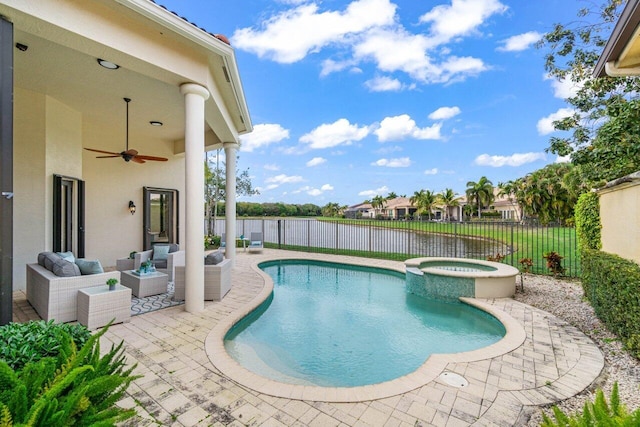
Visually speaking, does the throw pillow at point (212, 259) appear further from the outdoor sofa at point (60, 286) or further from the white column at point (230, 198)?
the white column at point (230, 198)

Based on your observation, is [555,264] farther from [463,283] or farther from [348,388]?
[348,388]

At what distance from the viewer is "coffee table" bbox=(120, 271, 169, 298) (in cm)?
573

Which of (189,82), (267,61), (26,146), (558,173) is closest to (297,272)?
(189,82)

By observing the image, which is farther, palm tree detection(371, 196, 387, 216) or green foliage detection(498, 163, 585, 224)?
palm tree detection(371, 196, 387, 216)

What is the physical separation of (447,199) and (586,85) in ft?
121

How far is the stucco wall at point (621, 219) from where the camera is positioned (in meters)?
4.19

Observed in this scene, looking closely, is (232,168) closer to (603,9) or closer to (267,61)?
(267,61)

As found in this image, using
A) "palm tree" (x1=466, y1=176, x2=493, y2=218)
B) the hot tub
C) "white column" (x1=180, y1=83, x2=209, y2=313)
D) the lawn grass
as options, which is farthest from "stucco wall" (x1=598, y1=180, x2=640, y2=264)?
"palm tree" (x1=466, y1=176, x2=493, y2=218)

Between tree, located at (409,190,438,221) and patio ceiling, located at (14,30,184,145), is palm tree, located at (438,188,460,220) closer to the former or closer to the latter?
Result: tree, located at (409,190,438,221)

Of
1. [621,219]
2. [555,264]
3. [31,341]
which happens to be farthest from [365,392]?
[555,264]

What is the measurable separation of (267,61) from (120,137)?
7320 millimetres

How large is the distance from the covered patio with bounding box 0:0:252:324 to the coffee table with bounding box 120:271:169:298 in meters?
1.43

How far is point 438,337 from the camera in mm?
4656

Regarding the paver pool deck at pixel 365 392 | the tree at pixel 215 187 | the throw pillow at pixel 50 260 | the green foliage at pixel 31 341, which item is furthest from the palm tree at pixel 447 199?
the green foliage at pixel 31 341
